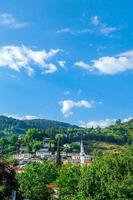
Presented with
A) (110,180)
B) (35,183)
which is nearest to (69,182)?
(35,183)

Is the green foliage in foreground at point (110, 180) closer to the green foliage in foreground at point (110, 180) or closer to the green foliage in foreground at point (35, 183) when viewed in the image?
the green foliage in foreground at point (110, 180)

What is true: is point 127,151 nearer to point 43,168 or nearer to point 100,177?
point 100,177

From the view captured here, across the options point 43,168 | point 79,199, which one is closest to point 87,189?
point 79,199

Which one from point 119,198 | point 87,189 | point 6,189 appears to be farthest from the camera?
point 87,189

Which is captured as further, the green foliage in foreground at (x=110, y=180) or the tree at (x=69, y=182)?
the tree at (x=69, y=182)

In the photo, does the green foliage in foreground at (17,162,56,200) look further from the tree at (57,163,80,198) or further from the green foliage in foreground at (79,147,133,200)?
the green foliage in foreground at (79,147,133,200)

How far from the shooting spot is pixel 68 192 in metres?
62.0

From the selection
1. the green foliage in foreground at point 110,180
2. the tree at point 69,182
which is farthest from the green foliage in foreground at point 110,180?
the tree at point 69,182

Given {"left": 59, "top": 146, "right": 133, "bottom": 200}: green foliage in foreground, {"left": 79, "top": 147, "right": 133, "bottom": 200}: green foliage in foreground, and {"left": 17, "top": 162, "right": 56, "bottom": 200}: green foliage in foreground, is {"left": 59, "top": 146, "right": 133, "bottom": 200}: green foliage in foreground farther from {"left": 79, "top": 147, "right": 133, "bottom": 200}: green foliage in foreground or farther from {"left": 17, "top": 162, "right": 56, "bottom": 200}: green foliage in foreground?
{"left": 17, "top": 162, "right": 56, "bottom": 200}: green foliage in foreground

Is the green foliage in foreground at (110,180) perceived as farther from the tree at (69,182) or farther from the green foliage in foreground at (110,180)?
the tree at (69,182)

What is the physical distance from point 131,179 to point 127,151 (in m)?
6.16

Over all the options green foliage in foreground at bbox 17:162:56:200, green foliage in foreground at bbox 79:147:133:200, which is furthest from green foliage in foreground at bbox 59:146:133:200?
green foliage in foreground at bbox 17:162:56:200

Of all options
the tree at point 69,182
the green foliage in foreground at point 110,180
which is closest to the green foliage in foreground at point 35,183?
the tree at point 69,182

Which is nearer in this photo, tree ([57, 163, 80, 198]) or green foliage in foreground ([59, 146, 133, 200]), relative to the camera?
green foliage in foreground ([59, 146, 133, 200])
